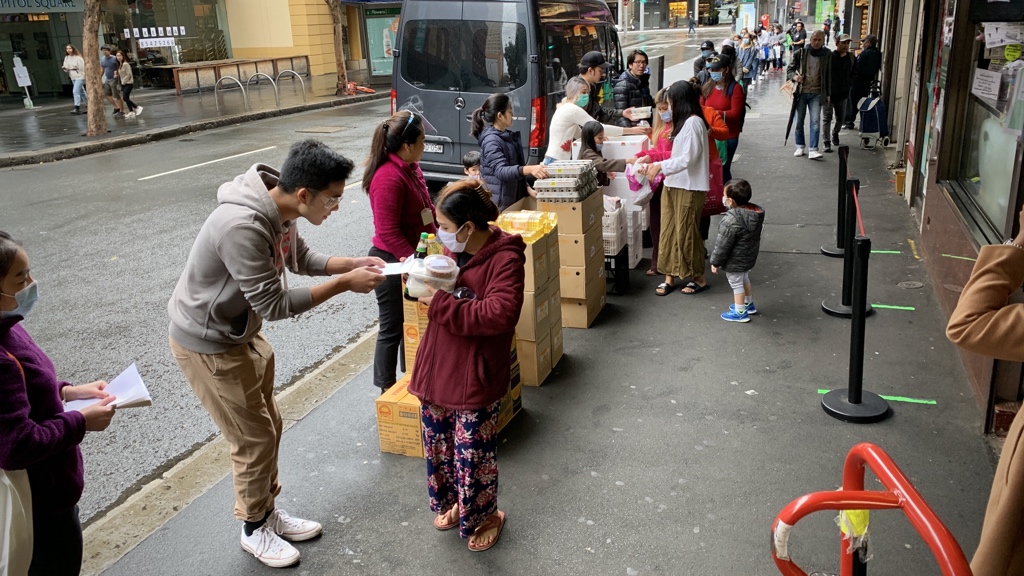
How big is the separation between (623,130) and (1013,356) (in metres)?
6.27

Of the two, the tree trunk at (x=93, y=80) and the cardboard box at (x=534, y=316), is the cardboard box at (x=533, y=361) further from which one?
the tree trunk at (x=93, y=80)

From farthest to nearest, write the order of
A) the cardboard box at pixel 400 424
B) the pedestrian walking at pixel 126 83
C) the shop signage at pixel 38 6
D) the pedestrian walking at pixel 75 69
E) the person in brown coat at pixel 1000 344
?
the shop signage at pixel 38 6 < the pedestrian walking at pixel 75 69 < the pedestrian walking at pixel 126 83 < the cardboard box at pixel 400 424 < the person in brown coat at pixel 1000 344

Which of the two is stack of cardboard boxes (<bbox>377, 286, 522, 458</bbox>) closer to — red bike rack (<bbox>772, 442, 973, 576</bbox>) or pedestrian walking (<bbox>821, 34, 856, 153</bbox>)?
red bike rack (<bbox>772, 442, 973, 576</bbox>)

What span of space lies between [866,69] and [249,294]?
43.8 feet

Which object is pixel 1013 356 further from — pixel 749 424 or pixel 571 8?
pixel 571 8

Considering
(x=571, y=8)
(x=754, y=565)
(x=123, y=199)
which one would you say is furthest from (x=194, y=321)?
(x=123, y=199)

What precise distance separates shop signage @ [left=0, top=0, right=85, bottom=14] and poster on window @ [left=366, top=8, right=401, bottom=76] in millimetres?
9513

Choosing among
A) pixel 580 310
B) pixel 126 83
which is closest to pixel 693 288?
pixel 580 310

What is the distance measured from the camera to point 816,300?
6555 mm

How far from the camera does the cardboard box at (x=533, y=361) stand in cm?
514

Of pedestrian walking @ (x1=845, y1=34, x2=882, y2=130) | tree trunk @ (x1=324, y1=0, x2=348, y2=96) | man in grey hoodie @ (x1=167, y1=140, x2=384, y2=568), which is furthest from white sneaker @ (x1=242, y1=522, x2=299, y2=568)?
tree trunk @ (x1=324, y1=0, x2=348, y2=96)

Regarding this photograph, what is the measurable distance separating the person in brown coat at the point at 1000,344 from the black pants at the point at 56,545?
9.36 ft

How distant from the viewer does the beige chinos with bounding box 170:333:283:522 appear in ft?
10.6

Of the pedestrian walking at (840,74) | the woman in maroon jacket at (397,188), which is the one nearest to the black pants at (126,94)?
the pedestrian walking at (840,74)
